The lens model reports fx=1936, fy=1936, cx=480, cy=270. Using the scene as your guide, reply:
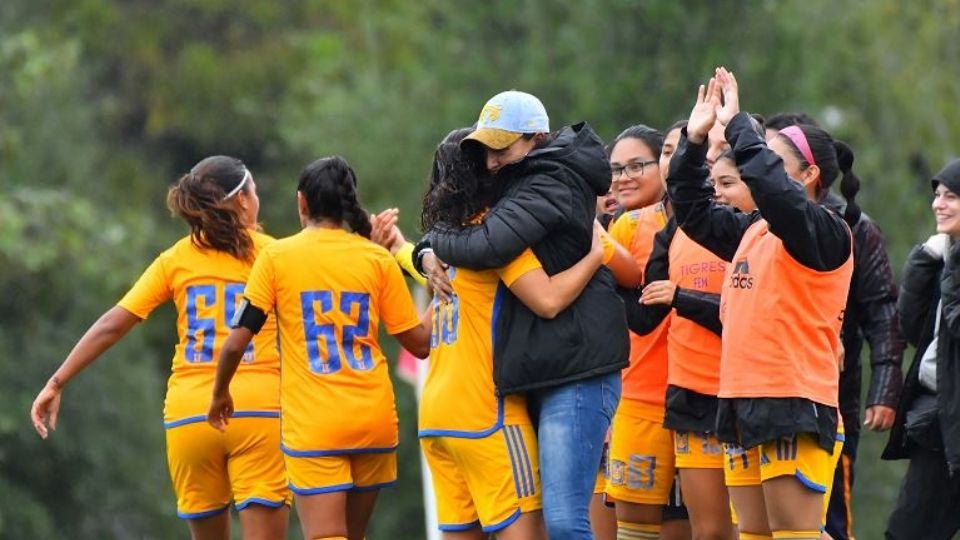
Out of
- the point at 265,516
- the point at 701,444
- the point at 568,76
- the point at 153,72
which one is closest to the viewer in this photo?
the point at 701,444

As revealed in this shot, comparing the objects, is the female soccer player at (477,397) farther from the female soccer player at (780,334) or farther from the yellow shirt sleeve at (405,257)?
the yellow shirt sleeve at (405,257)

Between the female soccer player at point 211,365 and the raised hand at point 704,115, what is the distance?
2.56m

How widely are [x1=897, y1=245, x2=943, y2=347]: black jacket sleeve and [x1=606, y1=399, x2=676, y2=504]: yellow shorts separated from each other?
126 cm

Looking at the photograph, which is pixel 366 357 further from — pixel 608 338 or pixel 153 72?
pixel 153 72

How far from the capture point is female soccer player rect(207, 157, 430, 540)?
28.5 ft

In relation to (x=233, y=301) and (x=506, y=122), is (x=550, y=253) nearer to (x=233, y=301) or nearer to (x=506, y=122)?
(x=506, y=122)

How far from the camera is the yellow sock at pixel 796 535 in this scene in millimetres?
7602

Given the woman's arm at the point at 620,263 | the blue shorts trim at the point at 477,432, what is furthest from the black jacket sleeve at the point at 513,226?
the blue shorts trim at the point at 477,432

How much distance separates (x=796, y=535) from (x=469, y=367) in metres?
1.44

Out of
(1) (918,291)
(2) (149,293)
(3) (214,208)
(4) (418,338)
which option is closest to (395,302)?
(4) (418,338)

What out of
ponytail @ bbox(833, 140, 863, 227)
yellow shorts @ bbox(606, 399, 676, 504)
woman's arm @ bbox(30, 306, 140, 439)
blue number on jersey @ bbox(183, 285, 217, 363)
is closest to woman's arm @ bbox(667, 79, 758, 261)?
ponytail @ bbox(833, 140, 863, 227)

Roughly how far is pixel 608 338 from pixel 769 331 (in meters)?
0.63

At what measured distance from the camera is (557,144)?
7715 mm

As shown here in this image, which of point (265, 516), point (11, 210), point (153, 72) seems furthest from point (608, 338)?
point (153, 72)
